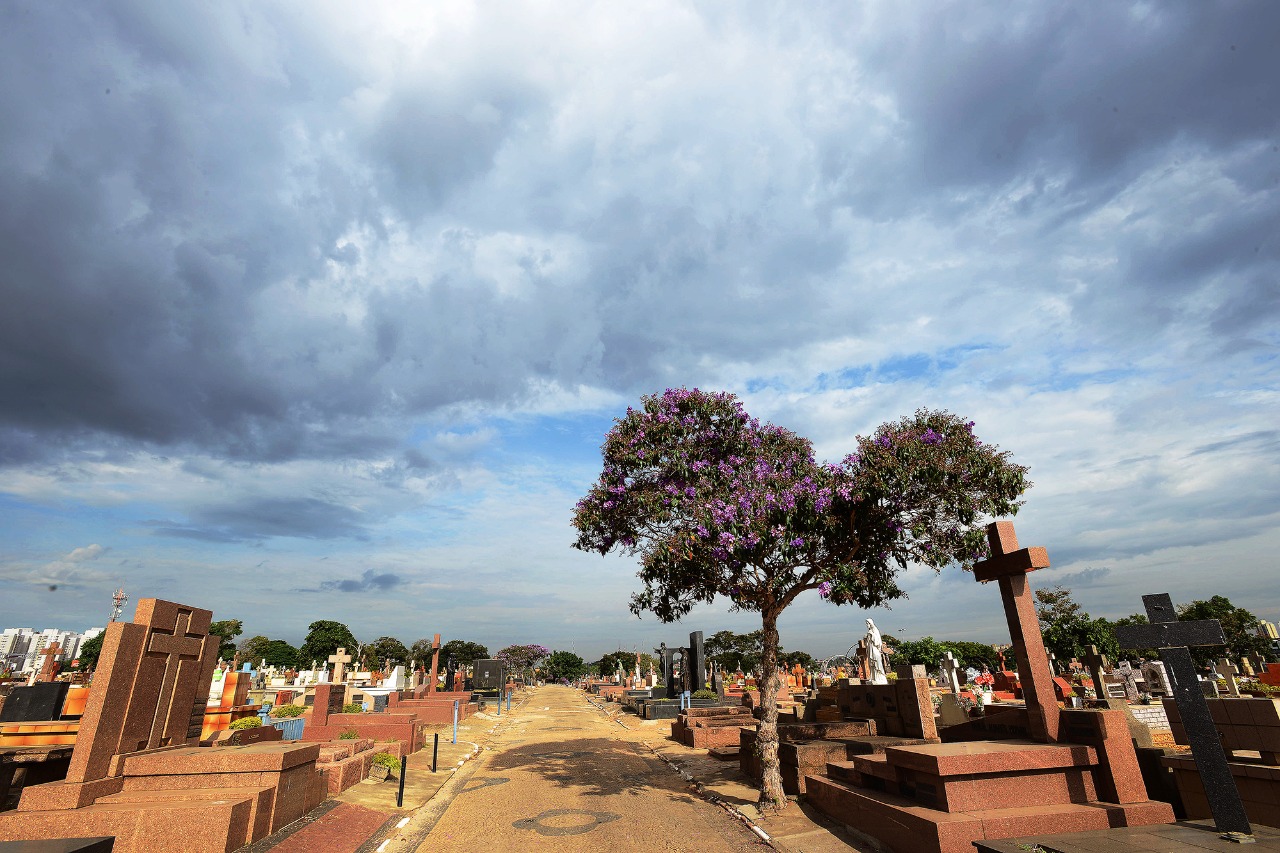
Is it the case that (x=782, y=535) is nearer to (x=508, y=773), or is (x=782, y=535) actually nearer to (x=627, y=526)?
(x=627, y=526)

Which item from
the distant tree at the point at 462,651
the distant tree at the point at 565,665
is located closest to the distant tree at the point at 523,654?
the distant tree at the point at 462,651

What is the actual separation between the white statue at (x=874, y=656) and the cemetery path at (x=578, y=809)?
8.67m

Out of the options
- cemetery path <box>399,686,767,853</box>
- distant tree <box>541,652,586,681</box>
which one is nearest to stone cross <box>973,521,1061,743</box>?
cemetery path <box>399,686,767,853</box>

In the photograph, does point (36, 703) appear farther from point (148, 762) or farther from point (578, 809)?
point (578, 809)

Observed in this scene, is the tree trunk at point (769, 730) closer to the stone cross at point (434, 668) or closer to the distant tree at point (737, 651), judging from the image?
the stone cross at point (434, 668)

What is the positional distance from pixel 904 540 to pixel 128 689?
518 inches

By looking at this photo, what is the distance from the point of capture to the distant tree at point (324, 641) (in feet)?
276

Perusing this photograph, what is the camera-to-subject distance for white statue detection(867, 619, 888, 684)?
22130mm

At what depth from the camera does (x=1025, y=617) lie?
35.5 ft

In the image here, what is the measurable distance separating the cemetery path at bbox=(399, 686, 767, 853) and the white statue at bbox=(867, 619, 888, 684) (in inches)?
341

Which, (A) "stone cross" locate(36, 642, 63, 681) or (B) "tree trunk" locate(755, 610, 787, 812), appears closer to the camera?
(B) "tree trunk" locate(755, 610, 787, 812)

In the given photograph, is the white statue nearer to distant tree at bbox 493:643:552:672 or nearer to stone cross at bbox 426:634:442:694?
stone cross at bbox 426:634:442:694

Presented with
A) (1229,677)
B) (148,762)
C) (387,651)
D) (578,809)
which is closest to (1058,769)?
(578,809)

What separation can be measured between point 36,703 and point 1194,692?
734 inches
